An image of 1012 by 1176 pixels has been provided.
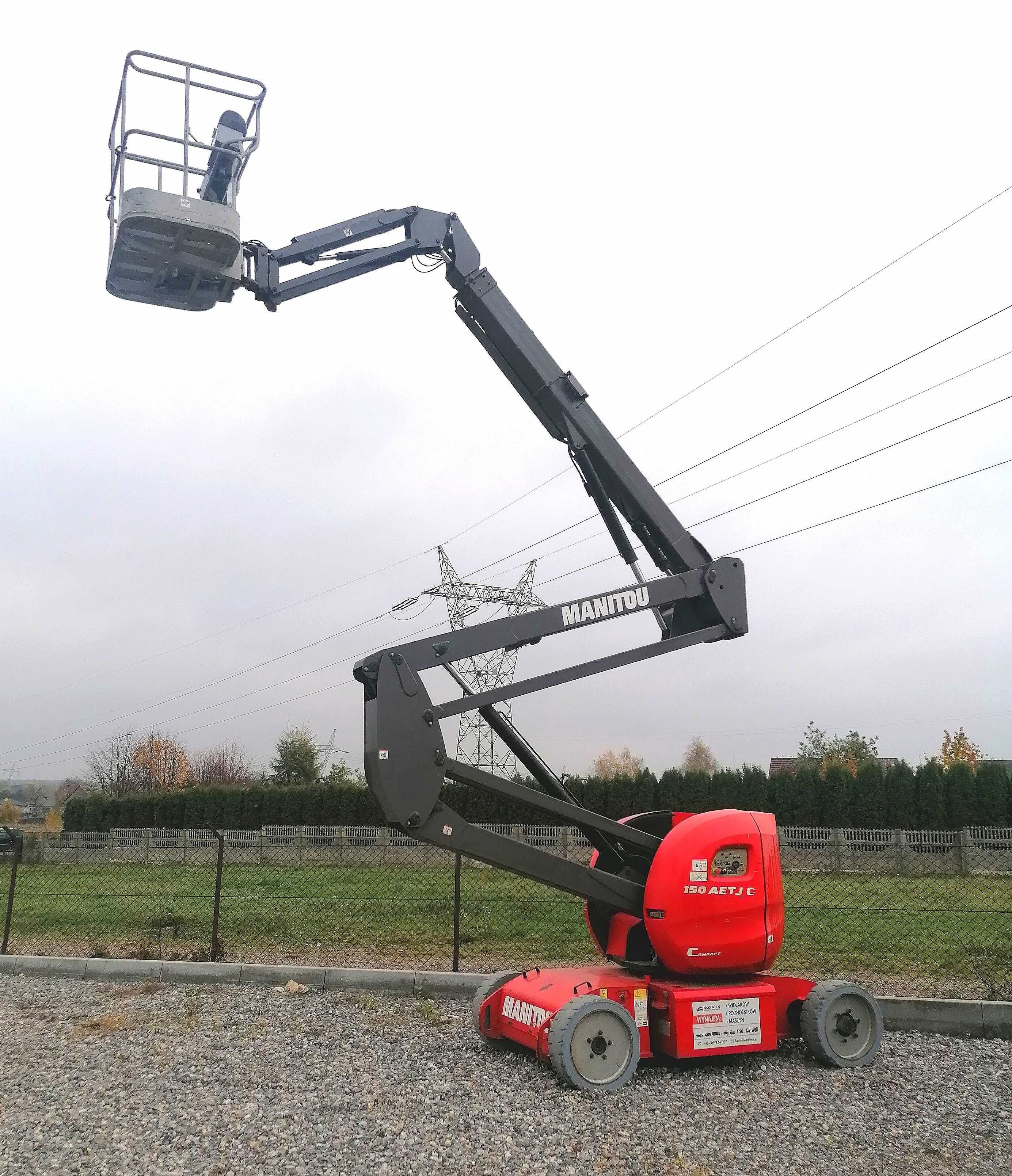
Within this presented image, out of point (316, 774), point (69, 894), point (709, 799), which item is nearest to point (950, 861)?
point (709, 799)

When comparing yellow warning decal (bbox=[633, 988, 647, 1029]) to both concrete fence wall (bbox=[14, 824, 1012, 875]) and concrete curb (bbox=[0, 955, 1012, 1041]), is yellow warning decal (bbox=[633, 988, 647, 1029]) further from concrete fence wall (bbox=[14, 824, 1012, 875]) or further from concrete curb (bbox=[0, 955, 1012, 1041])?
concrete fence wall (bbox=[14, 824, 1012, 875])

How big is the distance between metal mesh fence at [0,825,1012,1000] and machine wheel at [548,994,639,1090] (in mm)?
3368

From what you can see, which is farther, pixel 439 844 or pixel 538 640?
pixel 538 640

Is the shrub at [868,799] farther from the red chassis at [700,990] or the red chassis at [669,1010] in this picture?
the red chassis at [669,1010]

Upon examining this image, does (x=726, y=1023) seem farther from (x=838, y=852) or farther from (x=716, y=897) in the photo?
(x=838, y=852)

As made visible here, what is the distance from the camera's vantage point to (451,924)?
14023mm

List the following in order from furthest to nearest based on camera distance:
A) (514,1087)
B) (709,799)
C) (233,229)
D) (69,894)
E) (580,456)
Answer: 1. (709,799)
2. (69,894)
3. (580,456)
4. (233,229)
5. (514,1087)

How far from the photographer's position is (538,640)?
23.4 ft

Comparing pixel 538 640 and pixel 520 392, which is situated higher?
pixel 520 392

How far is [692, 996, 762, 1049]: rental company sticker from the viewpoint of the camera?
264 inches

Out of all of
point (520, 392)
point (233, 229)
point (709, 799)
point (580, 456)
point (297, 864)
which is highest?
point (233, 229)

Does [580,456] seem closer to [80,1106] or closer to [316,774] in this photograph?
[80,1106]

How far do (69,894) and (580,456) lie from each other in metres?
16.2

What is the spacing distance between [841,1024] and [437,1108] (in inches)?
121
